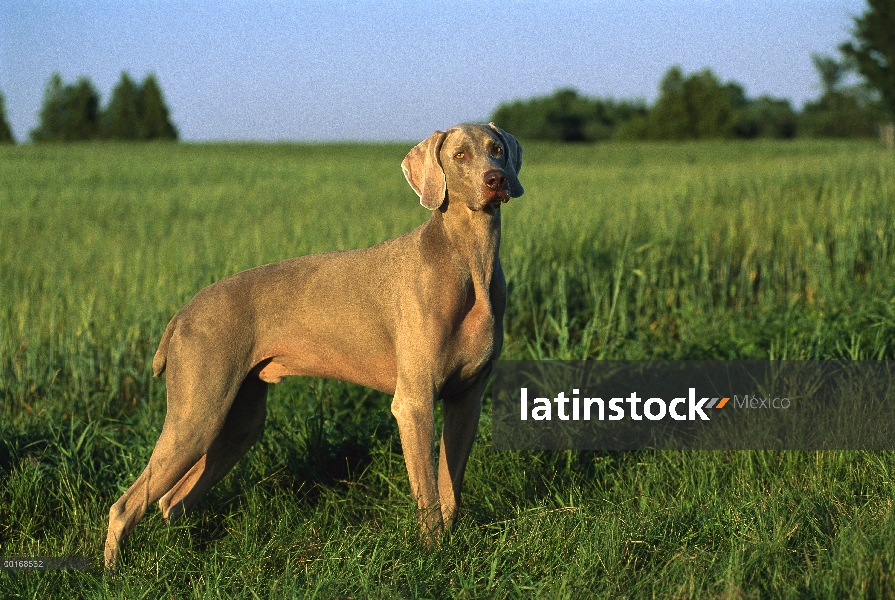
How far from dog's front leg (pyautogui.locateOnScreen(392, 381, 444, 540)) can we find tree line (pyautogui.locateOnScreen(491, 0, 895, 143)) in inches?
1649

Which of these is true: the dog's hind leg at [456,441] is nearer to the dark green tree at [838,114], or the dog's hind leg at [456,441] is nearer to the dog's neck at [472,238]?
the dog's neck at [472,238]

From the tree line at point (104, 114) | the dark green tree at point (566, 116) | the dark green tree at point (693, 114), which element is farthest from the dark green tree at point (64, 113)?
the dark green tree at point (693, 114)

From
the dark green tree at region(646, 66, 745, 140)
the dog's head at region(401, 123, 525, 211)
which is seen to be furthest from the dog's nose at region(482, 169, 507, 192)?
the dark green tree at region(646, 66, 745, 140)

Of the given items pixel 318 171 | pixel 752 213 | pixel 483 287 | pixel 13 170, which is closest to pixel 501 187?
pixel 483 287

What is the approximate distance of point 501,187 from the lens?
113 inches

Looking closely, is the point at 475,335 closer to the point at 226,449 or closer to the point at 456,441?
the point at 456,441

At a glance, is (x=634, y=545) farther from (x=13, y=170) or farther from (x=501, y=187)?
(x=13, y=170)

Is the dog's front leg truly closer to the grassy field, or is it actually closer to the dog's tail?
the grassy field

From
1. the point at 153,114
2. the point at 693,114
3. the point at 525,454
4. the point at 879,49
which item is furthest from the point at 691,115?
the point at 525,454

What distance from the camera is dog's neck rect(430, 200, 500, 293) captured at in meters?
3.09

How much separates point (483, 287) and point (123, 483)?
189 centimetres

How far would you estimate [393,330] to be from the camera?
311 cm

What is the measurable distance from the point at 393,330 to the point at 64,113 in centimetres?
7129

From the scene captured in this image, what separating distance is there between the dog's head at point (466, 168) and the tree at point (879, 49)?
41.4m
